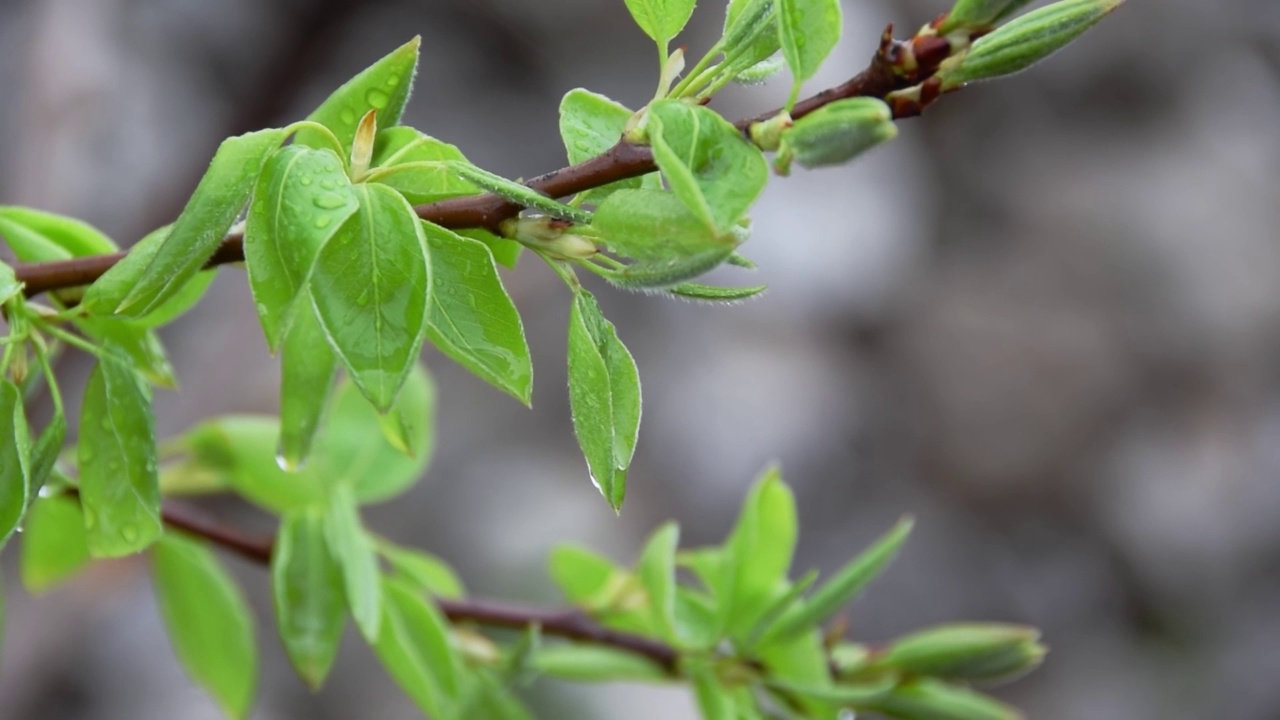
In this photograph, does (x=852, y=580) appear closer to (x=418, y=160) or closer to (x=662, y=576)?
(x=662, y=576)

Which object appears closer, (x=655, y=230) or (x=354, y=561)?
(x=655, y=230)

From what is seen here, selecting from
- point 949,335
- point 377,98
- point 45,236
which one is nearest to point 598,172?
point 377,98

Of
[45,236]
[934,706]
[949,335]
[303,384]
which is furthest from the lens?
[949,335]

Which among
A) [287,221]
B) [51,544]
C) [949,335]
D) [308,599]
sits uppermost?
[949,335]

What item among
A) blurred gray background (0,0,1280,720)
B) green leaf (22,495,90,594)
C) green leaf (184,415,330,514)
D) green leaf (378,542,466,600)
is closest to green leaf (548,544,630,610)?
green leaf (378,542,466,600)

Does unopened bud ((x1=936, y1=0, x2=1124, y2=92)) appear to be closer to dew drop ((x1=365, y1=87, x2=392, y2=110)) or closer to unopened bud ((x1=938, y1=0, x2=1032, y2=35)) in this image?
unopened bud ((x1=938, y1=0, x2=1032, y2=35))

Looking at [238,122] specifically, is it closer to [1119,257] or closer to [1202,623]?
[1119,257]

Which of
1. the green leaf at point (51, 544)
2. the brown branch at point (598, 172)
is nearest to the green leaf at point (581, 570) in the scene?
the green leaf at point (51, 544)
